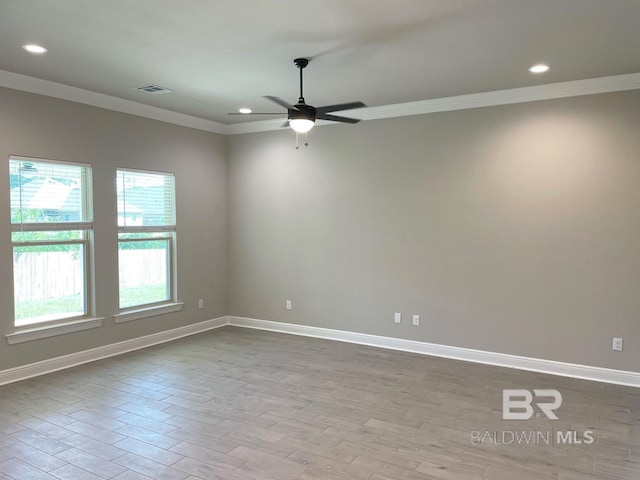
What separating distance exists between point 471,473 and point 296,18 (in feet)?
10.1

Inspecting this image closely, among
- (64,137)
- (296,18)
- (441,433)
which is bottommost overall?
(441,433)

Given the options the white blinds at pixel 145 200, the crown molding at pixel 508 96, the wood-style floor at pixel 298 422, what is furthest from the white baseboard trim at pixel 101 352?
the crown molding at pixel 508 96

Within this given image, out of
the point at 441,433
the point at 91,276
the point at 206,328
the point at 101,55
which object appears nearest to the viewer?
the point at 441,433

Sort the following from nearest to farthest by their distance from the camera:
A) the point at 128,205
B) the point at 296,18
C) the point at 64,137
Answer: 1. the point at 296,18
2. the point at 64,137
3. the point at 128,205

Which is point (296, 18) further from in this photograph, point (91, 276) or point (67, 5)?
point (91, 276)

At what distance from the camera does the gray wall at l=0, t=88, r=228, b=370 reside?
4227mm

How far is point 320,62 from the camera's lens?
3797mm

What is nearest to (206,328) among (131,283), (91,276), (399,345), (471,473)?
(131,283)

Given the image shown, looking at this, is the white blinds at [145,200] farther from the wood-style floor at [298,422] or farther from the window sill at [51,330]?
the wood-style floor at [298,422]

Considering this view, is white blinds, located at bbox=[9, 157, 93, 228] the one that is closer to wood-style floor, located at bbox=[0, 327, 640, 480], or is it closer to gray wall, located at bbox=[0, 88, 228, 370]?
gray wall, located at bbox=[0, 88, 228, 370]

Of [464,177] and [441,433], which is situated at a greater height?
[464,177]

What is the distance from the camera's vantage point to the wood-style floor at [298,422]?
2793 millimetres

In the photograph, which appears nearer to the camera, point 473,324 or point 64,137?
point 64,137

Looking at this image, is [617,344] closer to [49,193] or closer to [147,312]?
[147,312]
